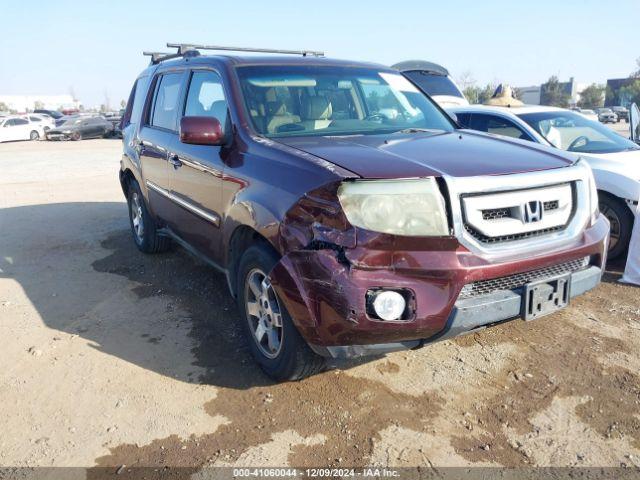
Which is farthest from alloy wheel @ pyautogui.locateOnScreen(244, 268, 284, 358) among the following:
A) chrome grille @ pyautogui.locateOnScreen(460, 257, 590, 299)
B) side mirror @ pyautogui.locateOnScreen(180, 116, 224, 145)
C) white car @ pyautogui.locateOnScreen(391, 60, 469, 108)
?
white car @ pyautogui.locateOnScreen(391, 60, 469, 108)

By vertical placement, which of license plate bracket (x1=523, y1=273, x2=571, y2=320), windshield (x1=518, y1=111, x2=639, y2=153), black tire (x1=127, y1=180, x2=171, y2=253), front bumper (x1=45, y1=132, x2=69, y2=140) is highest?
windshield (x1=518, y1=111, x2=639, y2=153)

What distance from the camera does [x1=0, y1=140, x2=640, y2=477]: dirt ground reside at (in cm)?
263

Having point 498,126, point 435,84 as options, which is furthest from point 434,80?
point 498,126

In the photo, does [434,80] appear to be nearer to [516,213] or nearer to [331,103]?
[331,103]

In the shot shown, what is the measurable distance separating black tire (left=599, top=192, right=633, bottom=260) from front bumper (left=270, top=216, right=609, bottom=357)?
2930 mm

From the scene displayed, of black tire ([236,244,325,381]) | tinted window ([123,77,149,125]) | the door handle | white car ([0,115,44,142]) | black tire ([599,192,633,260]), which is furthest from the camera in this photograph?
white car ([0,115,44,142])

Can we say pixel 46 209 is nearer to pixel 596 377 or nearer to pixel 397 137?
pixel 397 137

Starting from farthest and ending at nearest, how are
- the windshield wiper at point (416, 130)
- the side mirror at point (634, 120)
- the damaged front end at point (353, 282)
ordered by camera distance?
the side mirror at point (634, 120) → the windshield wiper at point (416, 130) → the damaged front end at point (353, 282)

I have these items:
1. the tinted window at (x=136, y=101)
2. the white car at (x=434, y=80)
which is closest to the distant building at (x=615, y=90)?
the white car at (x=434, y=80)

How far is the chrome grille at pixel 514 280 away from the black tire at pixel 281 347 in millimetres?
905

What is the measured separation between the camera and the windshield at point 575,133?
5867mm

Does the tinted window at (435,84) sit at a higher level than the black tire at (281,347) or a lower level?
higher

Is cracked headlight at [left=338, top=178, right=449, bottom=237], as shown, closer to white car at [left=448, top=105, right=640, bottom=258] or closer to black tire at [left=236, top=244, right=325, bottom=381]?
black tire at [left=236, top=244, right=325, bottom=381]

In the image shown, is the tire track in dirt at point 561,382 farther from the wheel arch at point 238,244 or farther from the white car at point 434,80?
the white car at point 434,80
